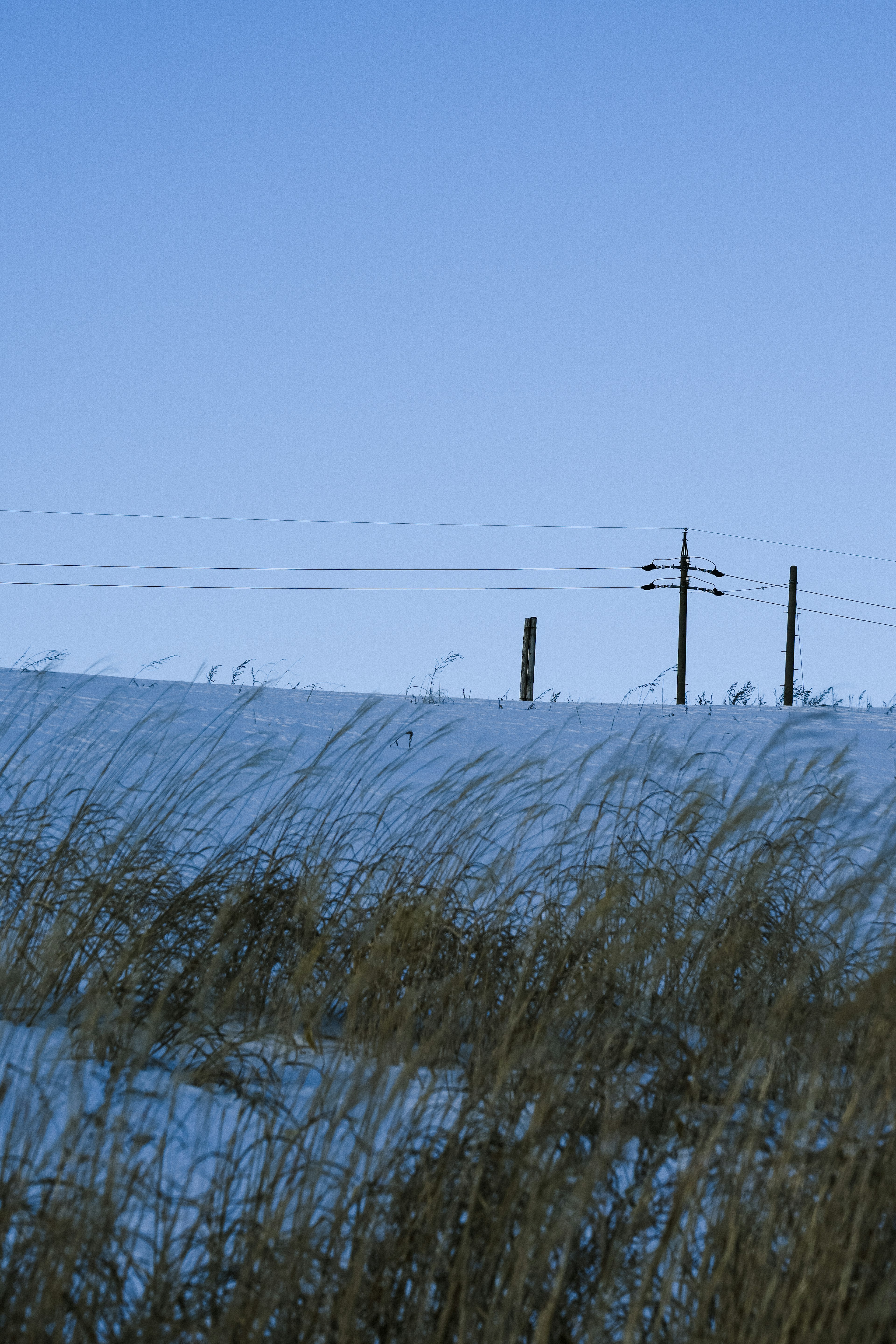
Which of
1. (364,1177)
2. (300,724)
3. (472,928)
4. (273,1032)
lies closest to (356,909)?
(472,928)

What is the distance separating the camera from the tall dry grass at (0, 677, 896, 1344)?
1.68 meters

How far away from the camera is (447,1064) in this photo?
2586 mm

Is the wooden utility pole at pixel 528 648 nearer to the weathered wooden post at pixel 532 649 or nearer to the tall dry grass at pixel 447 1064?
the weathered wooden post at pixel 532 649

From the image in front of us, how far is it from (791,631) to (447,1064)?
74.0 feet

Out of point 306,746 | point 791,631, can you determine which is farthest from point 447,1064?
point 791,631

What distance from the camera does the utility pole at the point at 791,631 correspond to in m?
22.7

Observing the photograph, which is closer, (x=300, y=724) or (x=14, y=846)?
(x=14, y=846)

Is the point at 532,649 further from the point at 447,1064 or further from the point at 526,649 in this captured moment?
the point at 447,1064

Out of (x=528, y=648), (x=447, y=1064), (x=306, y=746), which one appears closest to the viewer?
(x=447, y=1064)

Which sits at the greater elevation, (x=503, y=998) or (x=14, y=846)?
(x=14, y=846)

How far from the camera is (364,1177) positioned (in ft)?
5.78

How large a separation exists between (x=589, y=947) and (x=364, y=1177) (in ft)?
4.94

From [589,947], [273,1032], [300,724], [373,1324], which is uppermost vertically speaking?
[300,724]

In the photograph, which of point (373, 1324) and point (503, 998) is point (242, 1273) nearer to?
point (373, 1324)
